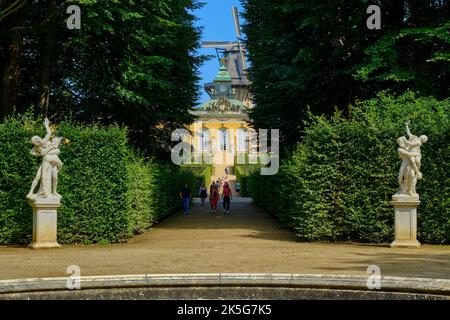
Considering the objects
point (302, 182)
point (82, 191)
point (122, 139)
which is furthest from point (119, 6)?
point (302, 182)

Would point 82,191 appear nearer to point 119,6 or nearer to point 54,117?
point 119,6

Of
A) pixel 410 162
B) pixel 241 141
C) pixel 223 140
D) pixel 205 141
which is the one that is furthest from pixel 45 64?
pixel 223 140

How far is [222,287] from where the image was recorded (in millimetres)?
10336

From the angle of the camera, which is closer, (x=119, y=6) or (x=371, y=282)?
(x=371, y=282)

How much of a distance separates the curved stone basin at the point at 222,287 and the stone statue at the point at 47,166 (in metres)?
7.71

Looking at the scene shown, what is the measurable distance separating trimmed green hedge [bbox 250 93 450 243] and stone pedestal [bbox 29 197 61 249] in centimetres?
628

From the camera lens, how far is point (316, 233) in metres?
→ 19.3

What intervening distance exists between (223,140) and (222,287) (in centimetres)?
8377

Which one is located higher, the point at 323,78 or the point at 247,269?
the point at 323,78

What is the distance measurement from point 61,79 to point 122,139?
839 cm

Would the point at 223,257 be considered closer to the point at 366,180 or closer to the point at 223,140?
the point at 366,180

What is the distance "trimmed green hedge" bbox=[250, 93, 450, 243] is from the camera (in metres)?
19.1

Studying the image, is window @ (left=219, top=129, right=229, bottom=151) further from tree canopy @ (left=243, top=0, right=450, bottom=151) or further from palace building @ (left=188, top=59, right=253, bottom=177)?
tree canopy @ (left=243, top=0, right=450, bottom=151)

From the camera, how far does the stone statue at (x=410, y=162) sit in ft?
58.5
